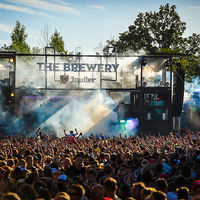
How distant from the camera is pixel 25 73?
23.8 metres

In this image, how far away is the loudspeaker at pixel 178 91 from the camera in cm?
1984

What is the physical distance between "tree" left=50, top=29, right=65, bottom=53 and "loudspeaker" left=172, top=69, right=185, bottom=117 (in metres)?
21.2

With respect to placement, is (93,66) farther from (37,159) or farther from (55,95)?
(37,159)

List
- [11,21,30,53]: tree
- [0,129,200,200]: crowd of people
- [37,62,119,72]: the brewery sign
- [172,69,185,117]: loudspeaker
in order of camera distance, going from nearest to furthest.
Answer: [0,129,200,200]: crowd of people < [172,69,185,117]: loudspeaker < [37,62,119,72]: the brewery sign < [11,21,30,53]: tree

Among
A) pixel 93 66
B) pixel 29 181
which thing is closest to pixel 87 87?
pixel 93 66

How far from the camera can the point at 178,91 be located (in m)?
20.4

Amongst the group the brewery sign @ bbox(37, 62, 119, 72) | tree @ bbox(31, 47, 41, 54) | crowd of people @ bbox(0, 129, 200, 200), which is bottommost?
crowd of people @ bbox(0, 129, 200, 200)

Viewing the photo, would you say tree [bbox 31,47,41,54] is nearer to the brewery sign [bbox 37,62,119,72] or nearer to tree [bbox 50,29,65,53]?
tree [bbox 50,29,65,53]

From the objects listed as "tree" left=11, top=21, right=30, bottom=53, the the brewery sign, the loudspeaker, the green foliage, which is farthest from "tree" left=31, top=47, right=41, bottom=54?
the loudspeaker

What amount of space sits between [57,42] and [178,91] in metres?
22.5

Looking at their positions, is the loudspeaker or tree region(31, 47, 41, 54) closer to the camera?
the loudspeaker

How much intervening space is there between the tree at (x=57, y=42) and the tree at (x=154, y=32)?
7752mm

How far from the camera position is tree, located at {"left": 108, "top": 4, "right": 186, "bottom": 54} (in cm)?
4484

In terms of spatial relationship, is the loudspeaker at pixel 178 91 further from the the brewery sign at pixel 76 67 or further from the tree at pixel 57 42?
the tree at pixel 57 42
